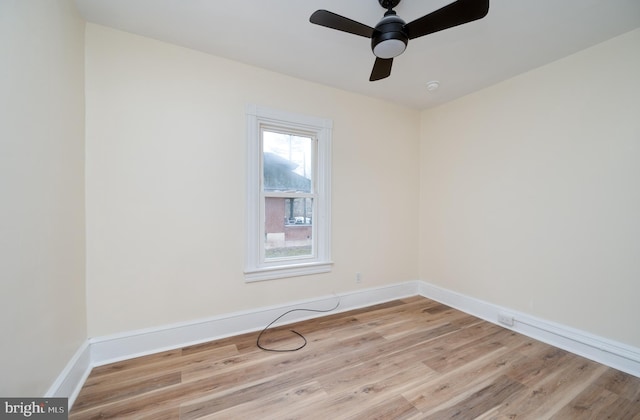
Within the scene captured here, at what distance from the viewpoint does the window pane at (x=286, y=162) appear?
267cm

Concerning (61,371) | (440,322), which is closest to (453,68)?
(440,322)

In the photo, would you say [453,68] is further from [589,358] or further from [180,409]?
[180,409]

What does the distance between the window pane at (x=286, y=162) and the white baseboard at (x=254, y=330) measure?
129 centimetres

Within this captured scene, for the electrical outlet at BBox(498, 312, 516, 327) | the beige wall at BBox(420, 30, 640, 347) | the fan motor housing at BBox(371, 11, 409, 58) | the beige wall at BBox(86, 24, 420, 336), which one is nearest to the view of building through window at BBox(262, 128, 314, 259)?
the beige wall at BBox(86, 24, 420, 336)

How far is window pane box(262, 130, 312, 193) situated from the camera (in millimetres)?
2670

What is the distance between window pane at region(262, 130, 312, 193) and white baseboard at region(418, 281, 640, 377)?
2364 millimetres

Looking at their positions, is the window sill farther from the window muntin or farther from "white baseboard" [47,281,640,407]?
"white baseboard" [47,281,640,407]

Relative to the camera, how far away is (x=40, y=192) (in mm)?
1347

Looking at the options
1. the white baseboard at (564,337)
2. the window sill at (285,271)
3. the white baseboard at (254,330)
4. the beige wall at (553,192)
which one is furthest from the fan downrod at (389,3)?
the white baseboard at (564,337)

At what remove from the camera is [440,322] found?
273 cm

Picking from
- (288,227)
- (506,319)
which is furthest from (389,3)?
(506,319)

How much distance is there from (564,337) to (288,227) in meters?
2.76

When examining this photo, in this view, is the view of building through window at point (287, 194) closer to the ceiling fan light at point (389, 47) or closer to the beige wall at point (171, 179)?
the beige wall at point (171, 179)

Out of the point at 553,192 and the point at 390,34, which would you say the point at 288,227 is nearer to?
the point at 390,34
